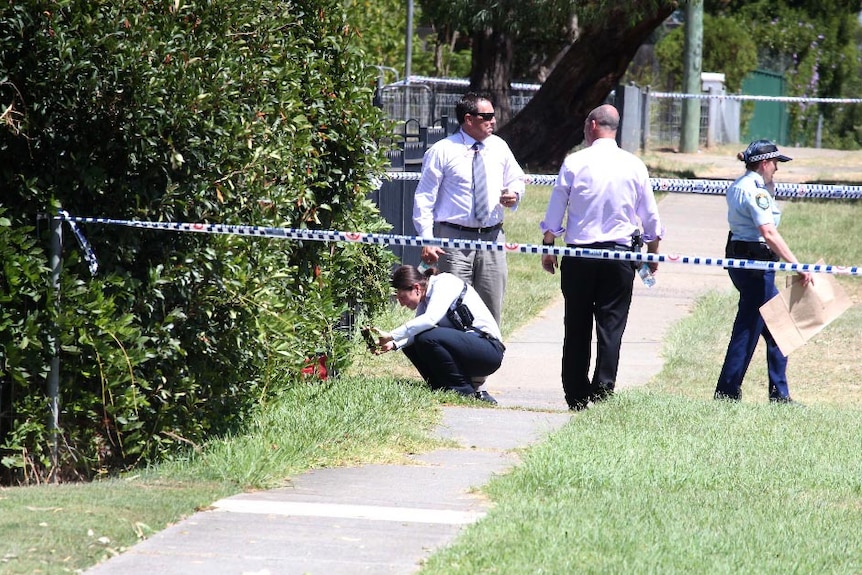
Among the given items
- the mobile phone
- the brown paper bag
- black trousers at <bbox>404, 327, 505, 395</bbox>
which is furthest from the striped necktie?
the brown paper bag

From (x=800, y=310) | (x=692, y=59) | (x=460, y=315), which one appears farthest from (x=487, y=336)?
(x=692, y=59)

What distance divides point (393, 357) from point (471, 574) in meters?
5.39

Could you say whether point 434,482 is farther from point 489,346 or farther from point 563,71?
point 563,71

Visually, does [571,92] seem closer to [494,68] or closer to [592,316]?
[494,68]

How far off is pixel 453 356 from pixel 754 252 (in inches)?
74.1

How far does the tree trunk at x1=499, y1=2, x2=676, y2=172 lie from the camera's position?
20938 millimetres

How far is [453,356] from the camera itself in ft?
26.2

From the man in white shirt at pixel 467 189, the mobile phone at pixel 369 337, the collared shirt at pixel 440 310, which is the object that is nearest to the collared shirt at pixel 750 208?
the man in white shirt at pixel 467 189

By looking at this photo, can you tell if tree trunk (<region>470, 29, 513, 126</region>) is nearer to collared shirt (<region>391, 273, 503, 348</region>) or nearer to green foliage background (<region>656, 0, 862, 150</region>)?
collared shirt (<region>391, 273, 503, 348</region>)

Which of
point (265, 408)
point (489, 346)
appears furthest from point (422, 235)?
point (265, 408)

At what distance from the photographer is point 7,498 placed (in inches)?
207

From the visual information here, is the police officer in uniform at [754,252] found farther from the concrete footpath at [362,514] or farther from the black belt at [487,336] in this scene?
the black belt at [487,336]

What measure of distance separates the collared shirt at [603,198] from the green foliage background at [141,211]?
1585 millimetres

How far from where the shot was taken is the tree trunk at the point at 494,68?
910 inches
